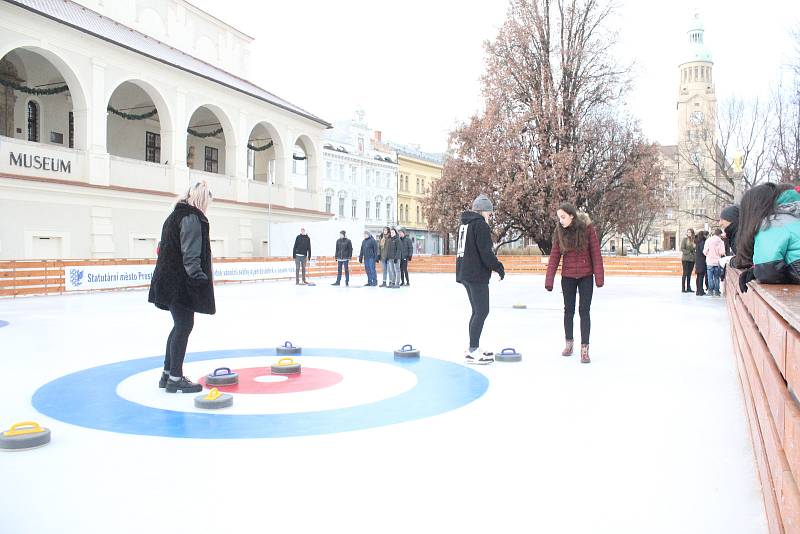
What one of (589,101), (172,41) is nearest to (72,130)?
(172,41)

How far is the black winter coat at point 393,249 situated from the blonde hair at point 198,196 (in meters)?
16.0

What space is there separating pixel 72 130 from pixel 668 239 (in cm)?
10885

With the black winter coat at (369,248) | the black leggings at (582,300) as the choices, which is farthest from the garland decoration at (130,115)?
the black leggings at (582,300)

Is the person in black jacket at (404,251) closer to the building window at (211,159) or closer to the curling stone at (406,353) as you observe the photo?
the curling stone at (406,353)

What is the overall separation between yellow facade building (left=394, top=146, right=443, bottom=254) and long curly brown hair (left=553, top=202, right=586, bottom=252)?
64.5 meters

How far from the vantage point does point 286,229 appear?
105 feet

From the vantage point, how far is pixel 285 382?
628cm

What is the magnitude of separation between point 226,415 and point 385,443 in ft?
4.79

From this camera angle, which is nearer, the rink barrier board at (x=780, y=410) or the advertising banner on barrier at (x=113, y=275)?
the rink barrier board at (x=780, y=410)

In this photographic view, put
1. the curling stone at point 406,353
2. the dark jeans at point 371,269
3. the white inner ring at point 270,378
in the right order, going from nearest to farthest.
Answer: the white inner ring at point 270,378, the curling stone at point 406,353, the dark jeans at point 371,269

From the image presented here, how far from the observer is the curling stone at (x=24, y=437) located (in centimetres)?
408

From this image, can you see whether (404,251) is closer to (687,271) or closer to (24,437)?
(687,271)

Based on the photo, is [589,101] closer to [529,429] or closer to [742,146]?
[742,146]

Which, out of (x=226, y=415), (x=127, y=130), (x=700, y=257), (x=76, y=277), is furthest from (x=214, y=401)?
Result: (x=127, y=130)
